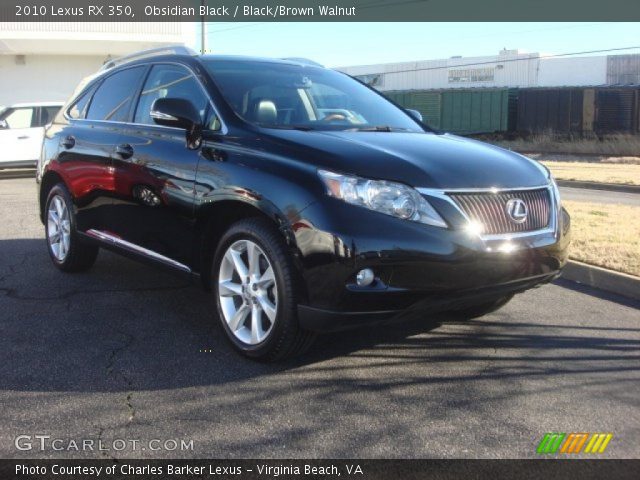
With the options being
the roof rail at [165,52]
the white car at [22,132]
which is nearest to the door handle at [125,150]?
the roof rail at [165,52]

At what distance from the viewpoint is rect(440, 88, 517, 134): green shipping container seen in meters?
35.3

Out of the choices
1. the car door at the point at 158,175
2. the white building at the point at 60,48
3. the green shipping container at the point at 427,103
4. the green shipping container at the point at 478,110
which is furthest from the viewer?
the green shipping container at the point at 427,103

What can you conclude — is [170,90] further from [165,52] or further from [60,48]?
[60,48]

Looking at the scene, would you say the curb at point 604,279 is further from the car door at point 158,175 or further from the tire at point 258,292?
the car door at point 158,175

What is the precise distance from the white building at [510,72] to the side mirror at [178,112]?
4965cm

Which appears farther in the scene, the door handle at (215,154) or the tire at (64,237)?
the tire at (64,237)

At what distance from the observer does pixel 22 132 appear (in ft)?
56.2

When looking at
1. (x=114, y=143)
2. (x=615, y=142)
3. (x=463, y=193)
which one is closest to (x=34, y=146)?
(x=114, y=143)

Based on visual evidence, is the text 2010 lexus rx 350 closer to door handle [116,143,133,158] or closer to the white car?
door handle [116,143,133,158]

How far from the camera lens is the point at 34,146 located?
17.2 meters

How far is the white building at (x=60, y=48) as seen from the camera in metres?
25.2

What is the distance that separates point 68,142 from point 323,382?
11.5ft

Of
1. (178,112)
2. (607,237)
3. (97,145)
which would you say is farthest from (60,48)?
(178,112)

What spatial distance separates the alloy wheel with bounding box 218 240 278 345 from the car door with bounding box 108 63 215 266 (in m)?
0.43
